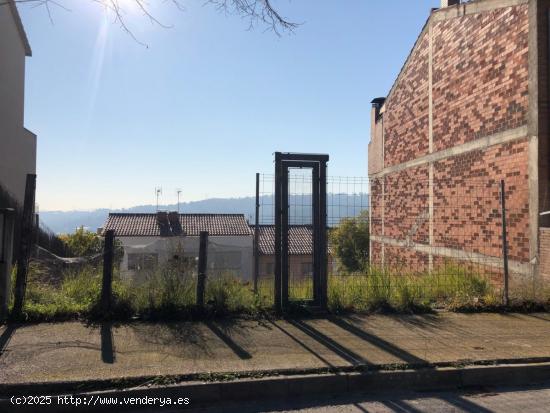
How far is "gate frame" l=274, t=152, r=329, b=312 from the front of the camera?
724cm

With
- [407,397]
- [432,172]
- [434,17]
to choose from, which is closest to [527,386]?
[407,397]

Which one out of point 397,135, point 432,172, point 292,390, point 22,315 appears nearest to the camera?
point 292,390

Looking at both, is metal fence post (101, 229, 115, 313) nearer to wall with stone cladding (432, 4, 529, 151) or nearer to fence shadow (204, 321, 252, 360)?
fence shadow (204, 321, 252, 360)

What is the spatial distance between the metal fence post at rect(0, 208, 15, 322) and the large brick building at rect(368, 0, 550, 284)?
677 centimetres

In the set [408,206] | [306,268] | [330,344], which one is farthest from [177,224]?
[330,344]

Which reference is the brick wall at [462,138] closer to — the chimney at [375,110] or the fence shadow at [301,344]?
the chimney at [375,110]

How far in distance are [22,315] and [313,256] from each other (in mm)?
4021

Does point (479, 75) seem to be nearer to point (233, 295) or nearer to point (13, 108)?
point (233, 295)

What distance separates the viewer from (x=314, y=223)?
7.44 metres

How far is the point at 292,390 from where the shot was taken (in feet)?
15.1

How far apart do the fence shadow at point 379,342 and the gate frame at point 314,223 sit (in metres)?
0.62

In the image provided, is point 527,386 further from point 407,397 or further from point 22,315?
point 22,315

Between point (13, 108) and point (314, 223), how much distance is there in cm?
2092

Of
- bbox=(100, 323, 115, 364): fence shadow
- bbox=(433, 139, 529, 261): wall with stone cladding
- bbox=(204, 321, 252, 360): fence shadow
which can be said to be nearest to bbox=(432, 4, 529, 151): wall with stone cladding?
bbox=(433, 139, 529, 261): wall with stone cladding
